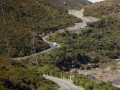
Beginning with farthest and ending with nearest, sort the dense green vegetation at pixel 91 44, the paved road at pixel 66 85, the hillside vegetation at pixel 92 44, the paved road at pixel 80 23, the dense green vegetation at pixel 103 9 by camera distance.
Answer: the dense green vegetation at pixel 103 9 < the paved road at pixel 80 23 < the dense green vegetation at pixel 91 44 < the hillside vegetation at pixel 92 44 < the paved road at pixel 66 85

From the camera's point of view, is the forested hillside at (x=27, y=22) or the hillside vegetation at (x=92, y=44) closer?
the forested hillside at (x=27, y=22)

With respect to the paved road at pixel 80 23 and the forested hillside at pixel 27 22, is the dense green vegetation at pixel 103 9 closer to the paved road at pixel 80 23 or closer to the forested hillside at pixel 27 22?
the paved road at pixel 80 23

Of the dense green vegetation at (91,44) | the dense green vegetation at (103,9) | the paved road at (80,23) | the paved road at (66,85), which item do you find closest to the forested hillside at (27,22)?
the paved road at (80,23)

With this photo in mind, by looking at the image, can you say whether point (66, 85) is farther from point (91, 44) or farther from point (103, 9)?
point (103, 9)

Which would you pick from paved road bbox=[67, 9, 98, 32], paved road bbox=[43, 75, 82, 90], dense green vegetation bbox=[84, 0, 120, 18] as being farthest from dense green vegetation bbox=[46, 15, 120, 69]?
paved road bbox=[43, 75, 82, 90]

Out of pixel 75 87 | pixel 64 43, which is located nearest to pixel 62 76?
pixel 75 87

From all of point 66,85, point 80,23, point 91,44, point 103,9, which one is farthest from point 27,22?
point 66,85

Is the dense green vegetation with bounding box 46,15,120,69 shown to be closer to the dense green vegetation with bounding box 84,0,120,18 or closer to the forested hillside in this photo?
the forested hillside

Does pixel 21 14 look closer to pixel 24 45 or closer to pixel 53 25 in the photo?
pixel 53 25
